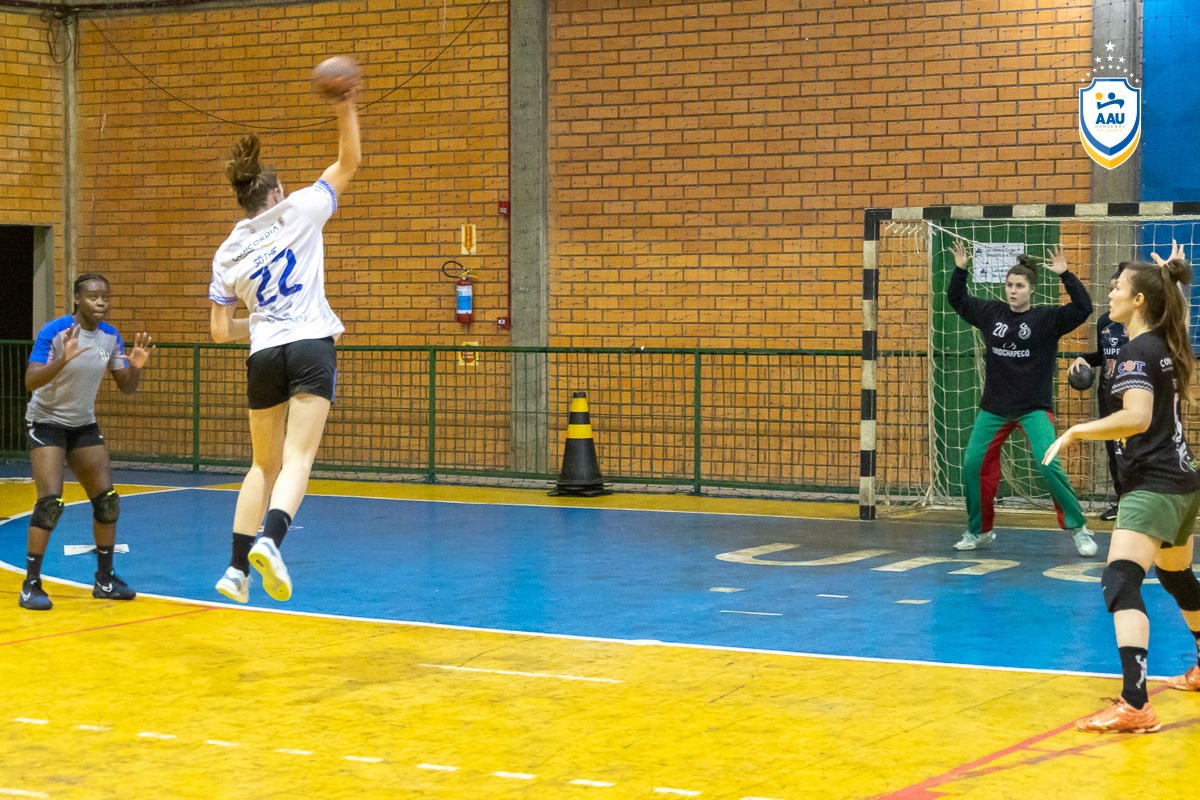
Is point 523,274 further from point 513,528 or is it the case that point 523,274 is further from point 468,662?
point 468,662

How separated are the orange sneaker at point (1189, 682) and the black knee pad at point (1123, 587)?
73cm

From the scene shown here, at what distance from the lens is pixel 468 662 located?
7527 mm

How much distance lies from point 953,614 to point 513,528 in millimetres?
4932

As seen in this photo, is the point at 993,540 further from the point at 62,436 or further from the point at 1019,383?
A: the point at 62,436

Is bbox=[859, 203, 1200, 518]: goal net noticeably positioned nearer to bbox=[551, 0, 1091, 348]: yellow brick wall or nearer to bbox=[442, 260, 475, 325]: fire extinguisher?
bbox=[551, 0, 1091, 348]: yellow brick wall

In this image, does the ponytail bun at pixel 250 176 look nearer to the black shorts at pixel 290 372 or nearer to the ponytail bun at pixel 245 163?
the ponytail bun at pixel 245 163

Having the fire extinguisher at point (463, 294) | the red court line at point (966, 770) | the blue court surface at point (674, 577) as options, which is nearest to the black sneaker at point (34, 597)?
the blue court surface at point (674, 577)

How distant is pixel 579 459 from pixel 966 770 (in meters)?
10.1

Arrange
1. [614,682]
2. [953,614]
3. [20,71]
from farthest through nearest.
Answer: [20,71] < [953,614] < [614,682]

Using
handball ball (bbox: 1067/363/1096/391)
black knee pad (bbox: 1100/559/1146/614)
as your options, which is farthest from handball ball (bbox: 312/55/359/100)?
handball ball (bbox: 1067/363/1096/391)

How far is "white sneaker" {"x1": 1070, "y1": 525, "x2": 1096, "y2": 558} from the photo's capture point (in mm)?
11266

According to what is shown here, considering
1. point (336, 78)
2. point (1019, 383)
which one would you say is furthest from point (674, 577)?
point (336, 78)

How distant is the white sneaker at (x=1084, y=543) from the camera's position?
11.3 metres

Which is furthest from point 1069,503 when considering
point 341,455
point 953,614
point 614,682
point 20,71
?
point 20,71
